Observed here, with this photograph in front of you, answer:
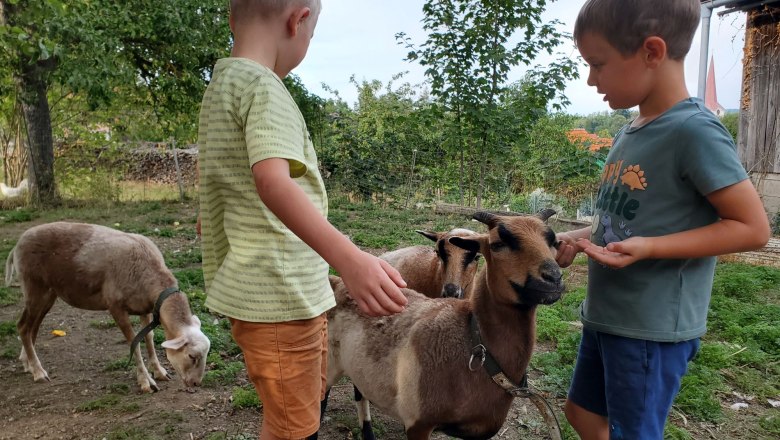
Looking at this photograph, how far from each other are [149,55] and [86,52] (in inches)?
125

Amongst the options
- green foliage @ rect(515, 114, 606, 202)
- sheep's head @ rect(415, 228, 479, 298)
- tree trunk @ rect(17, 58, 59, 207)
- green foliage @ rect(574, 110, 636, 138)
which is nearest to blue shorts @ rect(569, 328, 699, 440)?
sheep's head @ rect(415, 228, 479, 298)

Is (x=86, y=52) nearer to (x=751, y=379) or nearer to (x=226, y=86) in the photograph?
(x=226, y=86)

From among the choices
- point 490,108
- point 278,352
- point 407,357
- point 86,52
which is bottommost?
point 407,357

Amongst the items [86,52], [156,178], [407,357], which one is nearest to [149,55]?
[86,52]

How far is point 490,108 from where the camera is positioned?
34.7 ft

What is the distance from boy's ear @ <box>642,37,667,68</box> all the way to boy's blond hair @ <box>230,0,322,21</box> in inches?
44.5

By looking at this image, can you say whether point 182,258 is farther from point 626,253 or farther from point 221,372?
point 626,253

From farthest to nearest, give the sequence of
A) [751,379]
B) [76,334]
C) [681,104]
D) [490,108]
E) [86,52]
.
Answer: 1. [490,108]
2. [86,52]
3. [76,334]
4. [751,379]
5. [681,104]

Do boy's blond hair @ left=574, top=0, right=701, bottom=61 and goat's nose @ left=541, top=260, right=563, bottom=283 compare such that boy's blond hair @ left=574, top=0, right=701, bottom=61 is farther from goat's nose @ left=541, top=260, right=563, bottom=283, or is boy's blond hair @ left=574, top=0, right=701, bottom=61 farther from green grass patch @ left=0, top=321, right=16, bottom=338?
green grass patch @ left=0, top=321, right=16, bottom=338

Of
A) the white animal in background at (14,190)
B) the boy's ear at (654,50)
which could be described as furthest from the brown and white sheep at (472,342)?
the white animal in background at (14,190)

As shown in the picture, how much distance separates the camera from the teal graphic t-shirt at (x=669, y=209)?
1.67 m

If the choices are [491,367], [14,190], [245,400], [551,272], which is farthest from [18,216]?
[551,272]

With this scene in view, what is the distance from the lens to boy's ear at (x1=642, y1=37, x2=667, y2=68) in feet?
5.72

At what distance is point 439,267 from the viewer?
4.83m
